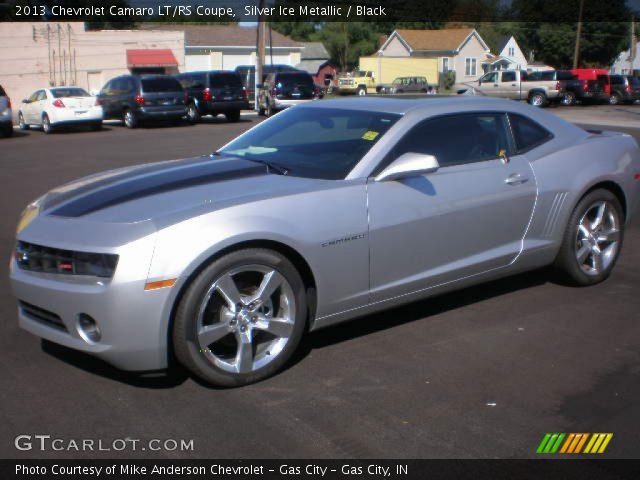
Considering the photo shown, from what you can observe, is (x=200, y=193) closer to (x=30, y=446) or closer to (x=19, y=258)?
(x=19, y=258)

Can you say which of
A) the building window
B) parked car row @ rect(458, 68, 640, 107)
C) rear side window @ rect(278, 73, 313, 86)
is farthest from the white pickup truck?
the building window

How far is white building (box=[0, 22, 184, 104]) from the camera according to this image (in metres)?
40.7

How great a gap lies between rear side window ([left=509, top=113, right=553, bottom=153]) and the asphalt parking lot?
117cm

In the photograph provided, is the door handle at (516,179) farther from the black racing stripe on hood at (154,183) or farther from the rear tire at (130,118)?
the rear tire at (130,118)

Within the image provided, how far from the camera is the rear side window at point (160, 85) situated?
26070 millimetres

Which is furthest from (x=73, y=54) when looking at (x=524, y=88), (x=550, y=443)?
(x=550, y=443)

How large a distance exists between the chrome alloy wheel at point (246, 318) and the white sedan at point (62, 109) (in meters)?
21.7

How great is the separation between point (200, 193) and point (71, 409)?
1343 mm

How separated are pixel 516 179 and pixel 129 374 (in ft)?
9.63

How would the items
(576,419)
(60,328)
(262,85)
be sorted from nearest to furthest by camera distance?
(576,419) < (60,328) < (262,85)

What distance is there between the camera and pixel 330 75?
252 feet

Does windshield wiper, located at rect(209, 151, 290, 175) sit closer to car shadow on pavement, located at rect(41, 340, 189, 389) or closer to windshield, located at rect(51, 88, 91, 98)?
car shadow on pavement, located at rect(41, 340, 189, 389)

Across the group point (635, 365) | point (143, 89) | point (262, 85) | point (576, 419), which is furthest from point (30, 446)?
point (262, 85)
